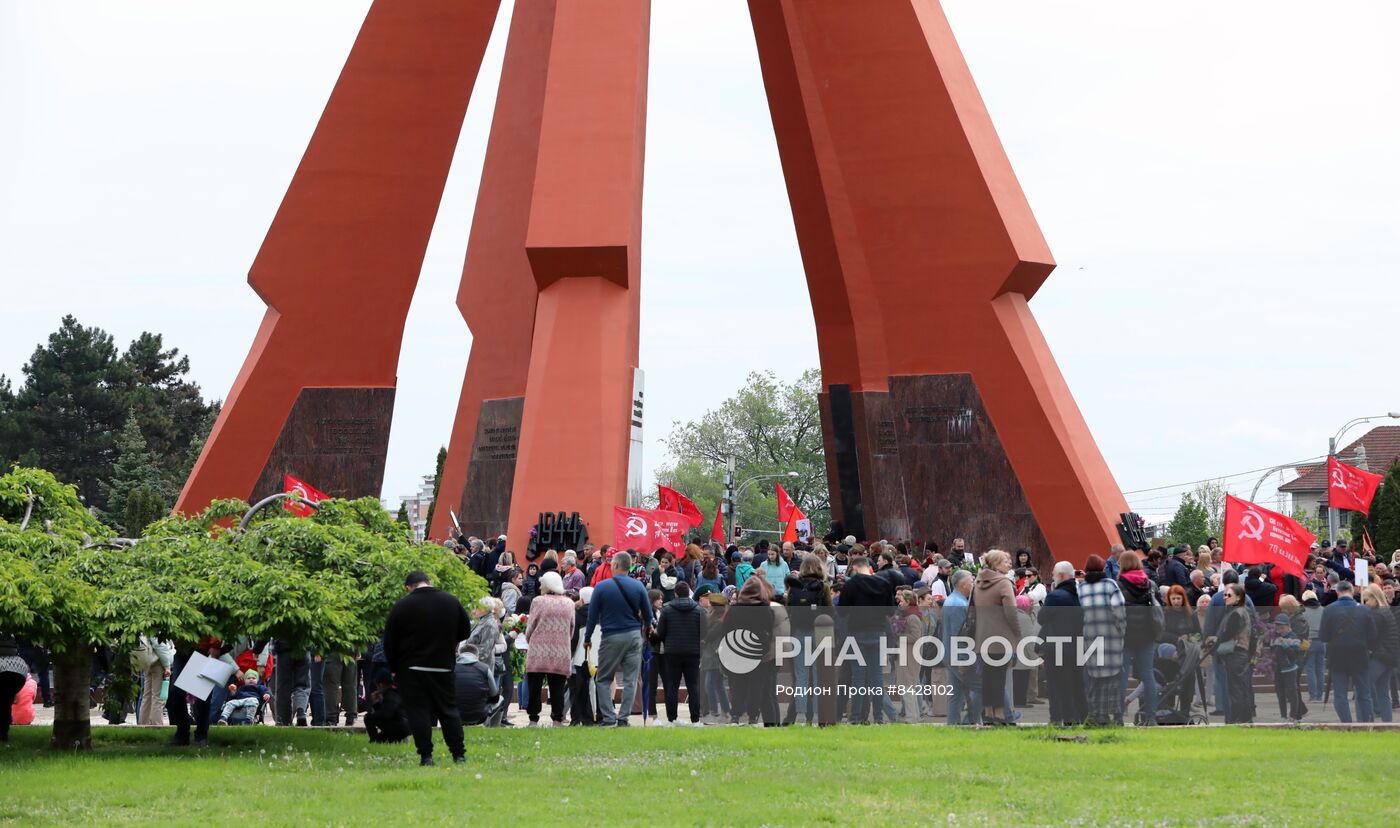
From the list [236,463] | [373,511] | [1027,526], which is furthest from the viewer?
[236,463]

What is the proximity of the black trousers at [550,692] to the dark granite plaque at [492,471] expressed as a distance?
40.3 feet

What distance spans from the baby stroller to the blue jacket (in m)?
4.17

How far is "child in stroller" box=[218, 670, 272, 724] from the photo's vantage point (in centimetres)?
1503

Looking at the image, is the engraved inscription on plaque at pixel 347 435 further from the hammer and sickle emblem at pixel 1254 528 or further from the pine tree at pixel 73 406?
the pine tree at pixel 73 406

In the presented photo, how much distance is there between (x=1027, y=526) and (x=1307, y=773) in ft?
44.6

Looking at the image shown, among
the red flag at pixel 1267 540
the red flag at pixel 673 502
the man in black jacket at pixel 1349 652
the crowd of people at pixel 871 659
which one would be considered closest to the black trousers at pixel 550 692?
the crowd of people at pixel 871 659

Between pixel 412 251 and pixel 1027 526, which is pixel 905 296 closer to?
pixel 1027 526

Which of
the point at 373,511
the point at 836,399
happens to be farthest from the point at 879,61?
the point at 373,511

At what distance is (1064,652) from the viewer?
43.2 ft

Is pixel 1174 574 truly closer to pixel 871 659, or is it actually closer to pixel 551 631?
pixel 871 659

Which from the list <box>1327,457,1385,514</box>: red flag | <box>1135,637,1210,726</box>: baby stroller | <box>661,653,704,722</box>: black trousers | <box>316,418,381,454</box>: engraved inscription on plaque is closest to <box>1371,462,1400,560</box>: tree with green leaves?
<box>1327,457,1385,514</box>: red flag

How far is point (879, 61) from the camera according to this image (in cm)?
2488

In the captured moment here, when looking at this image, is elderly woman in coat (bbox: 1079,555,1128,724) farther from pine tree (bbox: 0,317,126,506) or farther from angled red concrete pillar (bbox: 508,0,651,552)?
pine tree (bbox: 0,317,126,506)

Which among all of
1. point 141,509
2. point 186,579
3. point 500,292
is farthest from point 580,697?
point 141,509
